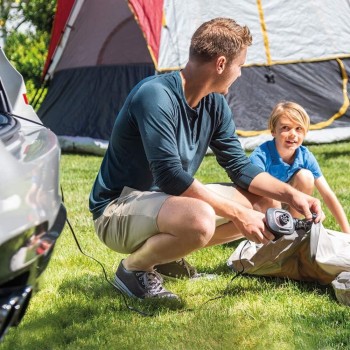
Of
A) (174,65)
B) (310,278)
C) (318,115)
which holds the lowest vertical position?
(318,115)

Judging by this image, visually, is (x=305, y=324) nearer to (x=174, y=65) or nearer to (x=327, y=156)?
(x=327, y=156)

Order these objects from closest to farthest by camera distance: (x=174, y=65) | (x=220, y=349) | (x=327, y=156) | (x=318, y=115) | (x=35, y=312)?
(x=220, y=349) → (x=35, y=312) → (x=327, y=156) → (x=174, y=65) → (x=318, y=115)

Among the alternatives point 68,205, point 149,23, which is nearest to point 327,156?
point 149,23

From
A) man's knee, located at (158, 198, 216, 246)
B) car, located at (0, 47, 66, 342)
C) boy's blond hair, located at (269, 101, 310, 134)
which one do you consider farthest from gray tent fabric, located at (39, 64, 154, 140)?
car, located at (0, 47, 66, 342)

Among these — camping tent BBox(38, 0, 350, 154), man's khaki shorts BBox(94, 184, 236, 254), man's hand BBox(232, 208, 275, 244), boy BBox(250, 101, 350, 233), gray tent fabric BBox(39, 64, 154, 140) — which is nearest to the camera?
man's hand BBox(232, 208, 275, 244)

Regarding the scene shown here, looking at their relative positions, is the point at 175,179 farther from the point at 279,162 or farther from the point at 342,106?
the point at 342,106

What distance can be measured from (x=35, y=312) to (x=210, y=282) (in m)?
0.80

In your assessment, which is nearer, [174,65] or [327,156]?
[327,156]

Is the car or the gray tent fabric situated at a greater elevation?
the car

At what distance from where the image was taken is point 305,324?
3.08 m

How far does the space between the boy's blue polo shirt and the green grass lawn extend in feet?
1.55

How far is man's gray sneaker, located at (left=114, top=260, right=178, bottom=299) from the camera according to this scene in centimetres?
344

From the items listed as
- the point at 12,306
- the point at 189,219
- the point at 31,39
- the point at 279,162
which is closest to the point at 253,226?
the point at 189,219

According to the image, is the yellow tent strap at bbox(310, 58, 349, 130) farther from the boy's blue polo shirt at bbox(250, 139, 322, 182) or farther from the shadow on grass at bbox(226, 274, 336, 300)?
the shadow on grass at bbox(226, 274, 336, 300)
